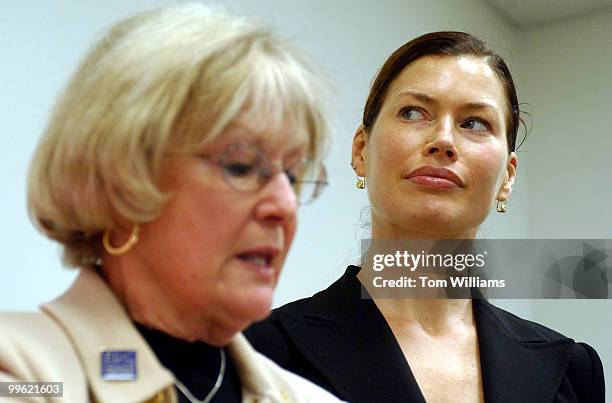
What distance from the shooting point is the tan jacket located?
0.83 m

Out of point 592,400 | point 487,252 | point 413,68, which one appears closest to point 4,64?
point 413,68

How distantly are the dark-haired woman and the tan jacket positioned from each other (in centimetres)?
56

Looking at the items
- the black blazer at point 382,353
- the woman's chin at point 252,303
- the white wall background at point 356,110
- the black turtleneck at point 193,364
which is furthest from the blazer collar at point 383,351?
the woman's chin at point 252,303

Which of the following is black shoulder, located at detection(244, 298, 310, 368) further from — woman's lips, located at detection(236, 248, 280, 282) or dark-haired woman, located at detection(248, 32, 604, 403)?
woman's lips, located at detection(236, 248, 280, 282)

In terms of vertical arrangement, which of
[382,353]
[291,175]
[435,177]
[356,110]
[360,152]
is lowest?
[382,353]

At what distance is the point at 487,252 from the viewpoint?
1821mm

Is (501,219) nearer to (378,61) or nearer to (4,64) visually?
(378,61)

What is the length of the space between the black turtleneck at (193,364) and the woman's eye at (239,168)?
194 millimetres

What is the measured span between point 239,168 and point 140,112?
0.38ft

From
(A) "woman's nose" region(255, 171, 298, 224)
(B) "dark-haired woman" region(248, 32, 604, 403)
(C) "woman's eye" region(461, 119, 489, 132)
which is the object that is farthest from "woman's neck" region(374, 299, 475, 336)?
(A) "woman's nose" region(255, 171, 298, 224)

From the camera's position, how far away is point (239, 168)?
89cm

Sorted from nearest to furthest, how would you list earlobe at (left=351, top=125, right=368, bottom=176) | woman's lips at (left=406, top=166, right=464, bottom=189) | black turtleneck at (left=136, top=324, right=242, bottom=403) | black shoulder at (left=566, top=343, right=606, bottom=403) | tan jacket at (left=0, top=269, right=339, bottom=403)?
1. tan jacket at (left=0, top=269, right=339, bottom=403)
2. black turtleneck at (left=136, top=324, right=242, bottom=403)
3. woman's lips at (left=406, top=166, right=464, bottom=189)
4. black shoulder at (left=566, top=343, right=606, bottom=403)
5. earlobe at (left=351, top=125, right=368, bottom=176)

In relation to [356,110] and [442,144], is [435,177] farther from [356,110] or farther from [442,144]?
[356,110]

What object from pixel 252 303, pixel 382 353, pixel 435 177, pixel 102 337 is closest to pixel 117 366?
pixel 102 337
